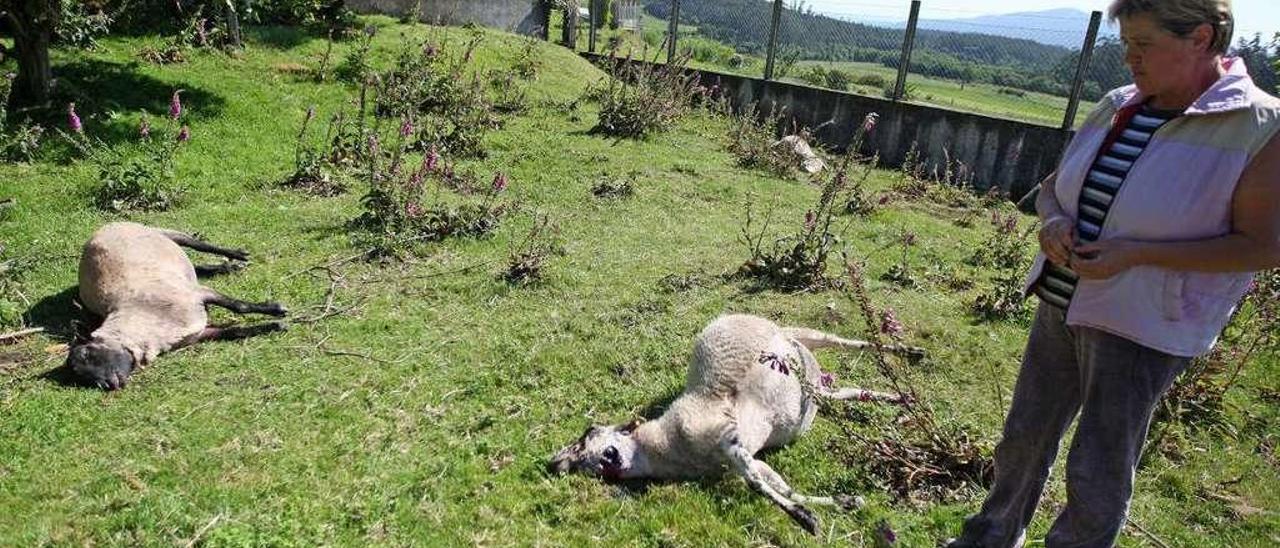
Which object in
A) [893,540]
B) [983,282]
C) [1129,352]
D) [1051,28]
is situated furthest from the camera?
[1051,28]

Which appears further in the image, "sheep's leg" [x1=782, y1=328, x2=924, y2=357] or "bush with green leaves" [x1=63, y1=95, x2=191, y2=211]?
"bush with green leaves" [x1=63, y1=95, x2=191, y2=211]

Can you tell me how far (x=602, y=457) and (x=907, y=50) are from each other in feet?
37.1

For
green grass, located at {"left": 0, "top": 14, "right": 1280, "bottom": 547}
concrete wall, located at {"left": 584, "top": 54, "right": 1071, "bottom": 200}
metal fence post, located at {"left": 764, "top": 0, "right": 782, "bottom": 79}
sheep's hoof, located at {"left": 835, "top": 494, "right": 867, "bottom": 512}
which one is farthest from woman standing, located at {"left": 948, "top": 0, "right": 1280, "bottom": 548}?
metal fence post, located at {"left": 764, "top": 0, "right": 782, "bottom": 79}

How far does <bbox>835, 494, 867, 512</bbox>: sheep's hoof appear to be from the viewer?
3.99 metres

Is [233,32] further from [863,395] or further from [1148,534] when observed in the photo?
[1148,534]

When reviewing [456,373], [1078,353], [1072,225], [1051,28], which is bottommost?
[456,373]

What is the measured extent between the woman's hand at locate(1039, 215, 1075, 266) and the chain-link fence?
8427 mm

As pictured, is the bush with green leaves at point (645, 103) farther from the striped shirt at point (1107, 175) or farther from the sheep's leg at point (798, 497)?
the striped shirt at point (1107, 175)

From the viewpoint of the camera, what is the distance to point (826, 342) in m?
5.26

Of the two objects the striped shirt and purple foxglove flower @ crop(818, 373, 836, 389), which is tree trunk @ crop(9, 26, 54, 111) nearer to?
purple foxglove flower @ crop(818, 373, 836, 389)

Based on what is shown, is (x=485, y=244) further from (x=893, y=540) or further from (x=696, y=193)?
(x=893, y=540)

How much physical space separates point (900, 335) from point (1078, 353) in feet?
10.1

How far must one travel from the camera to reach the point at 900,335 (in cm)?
588

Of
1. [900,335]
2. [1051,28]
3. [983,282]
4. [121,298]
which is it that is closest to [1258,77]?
[1051,28]
